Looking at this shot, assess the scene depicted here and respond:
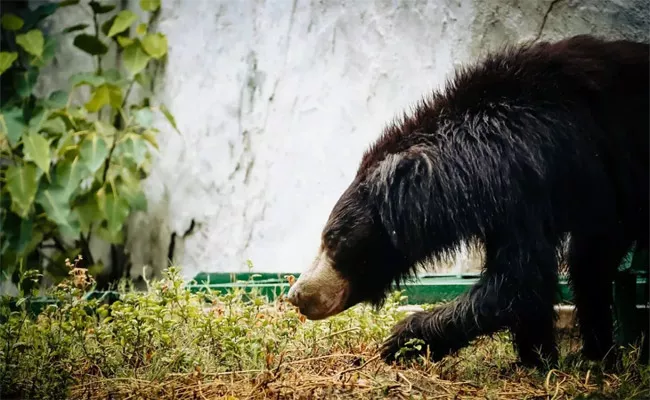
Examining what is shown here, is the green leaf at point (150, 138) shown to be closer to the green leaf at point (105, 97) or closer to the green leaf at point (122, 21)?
the green leaf at point (105, 97)

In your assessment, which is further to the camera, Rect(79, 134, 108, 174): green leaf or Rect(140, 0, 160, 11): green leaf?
Rect(140, 0, 160, 11): green leaf

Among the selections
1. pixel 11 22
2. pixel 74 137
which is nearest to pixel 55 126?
pixel 74 137

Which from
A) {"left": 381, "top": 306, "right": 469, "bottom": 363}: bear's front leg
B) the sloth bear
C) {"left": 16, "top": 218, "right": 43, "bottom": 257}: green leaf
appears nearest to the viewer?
the sloth bear

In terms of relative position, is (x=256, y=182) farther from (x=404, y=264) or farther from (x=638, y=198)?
(x=638, y=198)

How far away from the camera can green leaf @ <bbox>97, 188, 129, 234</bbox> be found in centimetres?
427

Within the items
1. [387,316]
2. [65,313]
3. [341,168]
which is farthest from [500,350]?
[65,313]

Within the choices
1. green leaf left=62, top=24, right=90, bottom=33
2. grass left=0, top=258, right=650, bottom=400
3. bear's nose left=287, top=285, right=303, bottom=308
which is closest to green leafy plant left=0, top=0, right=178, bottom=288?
green leaf left=62, top=24, right=90, bottom=33

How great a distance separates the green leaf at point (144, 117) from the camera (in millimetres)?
4414

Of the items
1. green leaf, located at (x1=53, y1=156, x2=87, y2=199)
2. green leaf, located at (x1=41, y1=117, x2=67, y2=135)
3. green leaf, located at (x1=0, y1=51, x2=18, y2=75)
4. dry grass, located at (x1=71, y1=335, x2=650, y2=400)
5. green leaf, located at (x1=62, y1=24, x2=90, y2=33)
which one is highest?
green leaf, located at (x1=62, y1=24, x2=90, y2=33)

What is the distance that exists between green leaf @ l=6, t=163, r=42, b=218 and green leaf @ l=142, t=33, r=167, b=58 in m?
0.93

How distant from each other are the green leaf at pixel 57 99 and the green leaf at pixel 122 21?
1.56 feet

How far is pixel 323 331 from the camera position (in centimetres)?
276

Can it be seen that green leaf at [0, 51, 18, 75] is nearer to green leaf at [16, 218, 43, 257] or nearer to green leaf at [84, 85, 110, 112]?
green leaf at [84, 85, 110, 112]

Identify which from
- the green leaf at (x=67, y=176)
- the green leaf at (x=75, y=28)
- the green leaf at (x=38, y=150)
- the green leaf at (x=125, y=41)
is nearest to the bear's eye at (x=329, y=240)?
the green leaf at (x=38, y=150)
